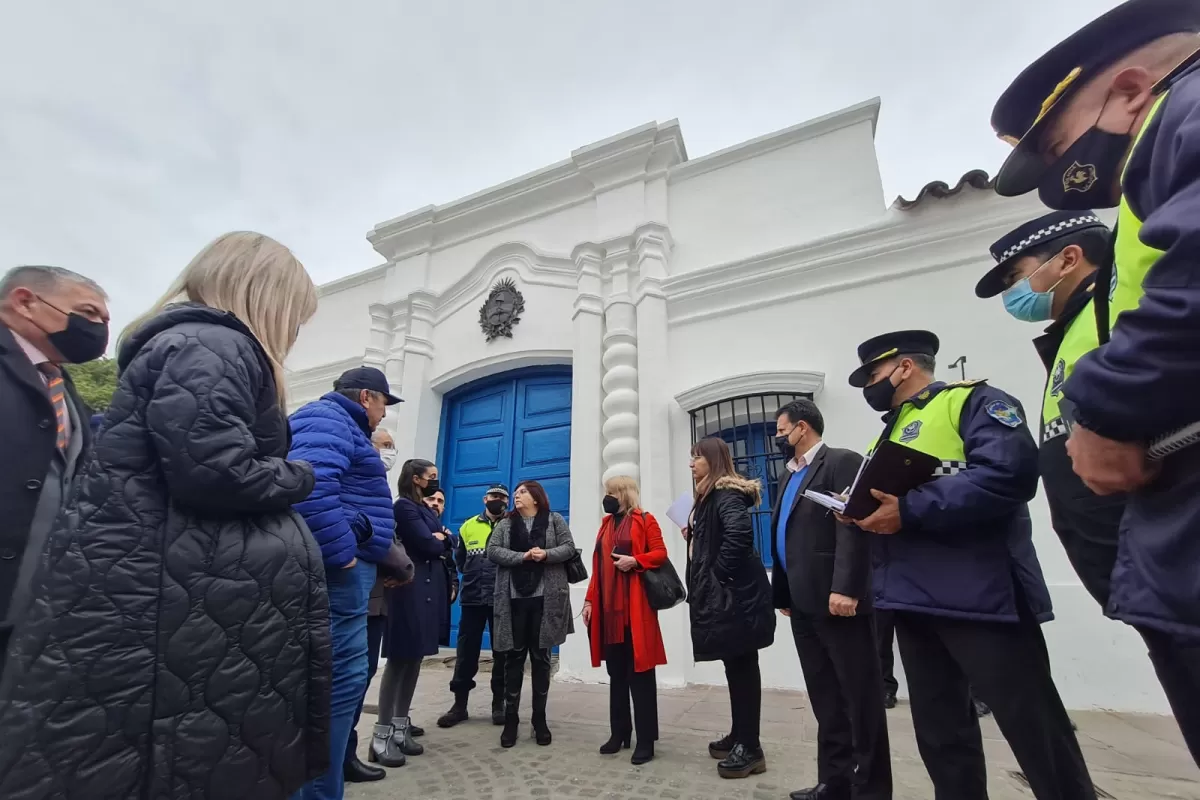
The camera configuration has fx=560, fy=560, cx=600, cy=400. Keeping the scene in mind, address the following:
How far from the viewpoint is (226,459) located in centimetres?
119

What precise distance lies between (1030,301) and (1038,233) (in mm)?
220

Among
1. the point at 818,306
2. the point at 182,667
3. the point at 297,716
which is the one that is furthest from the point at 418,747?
the point at 818,306

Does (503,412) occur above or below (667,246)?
below

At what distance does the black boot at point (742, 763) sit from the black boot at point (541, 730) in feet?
3.23

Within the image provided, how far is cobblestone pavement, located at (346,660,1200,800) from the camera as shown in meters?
2.48

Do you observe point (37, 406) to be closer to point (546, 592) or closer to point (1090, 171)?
point (546, 592)

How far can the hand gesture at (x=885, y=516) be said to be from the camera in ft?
5.95

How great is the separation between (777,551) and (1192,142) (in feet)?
7.08

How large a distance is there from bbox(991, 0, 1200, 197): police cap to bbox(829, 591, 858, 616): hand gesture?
148cm

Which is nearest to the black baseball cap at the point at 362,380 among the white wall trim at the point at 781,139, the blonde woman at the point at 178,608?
the blonde woman at the point at 178,608

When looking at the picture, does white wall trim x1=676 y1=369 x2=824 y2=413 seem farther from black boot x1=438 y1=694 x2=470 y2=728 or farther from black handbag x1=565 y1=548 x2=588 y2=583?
black boot x1=438 y1=694 x2=470 y2=728

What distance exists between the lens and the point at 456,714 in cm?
370

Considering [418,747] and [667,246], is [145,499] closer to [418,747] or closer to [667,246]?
[418,747]

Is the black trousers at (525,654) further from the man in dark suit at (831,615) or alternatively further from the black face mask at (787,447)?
the black face mask at (787,447)
